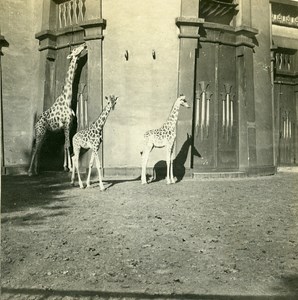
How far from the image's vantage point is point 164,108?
10344mm

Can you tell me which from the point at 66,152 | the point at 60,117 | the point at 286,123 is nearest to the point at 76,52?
the point at 60,117

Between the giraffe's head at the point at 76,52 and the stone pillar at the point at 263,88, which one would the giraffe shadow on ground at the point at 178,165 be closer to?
the stone pillar at the point at 263,88

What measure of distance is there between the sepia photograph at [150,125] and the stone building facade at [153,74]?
0.11 feet

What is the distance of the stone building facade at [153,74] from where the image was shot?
34.0 ft

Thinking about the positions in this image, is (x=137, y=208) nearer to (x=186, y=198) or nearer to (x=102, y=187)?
(x=186, y=198)

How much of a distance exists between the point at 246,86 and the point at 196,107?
71.2 inches

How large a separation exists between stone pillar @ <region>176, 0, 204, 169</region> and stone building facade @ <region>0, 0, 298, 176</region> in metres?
0.03

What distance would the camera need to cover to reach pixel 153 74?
10359mm

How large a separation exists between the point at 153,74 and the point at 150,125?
1373mm

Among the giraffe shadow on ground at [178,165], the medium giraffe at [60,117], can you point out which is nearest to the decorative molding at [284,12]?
the giraffe shadow on ground at [178,165]

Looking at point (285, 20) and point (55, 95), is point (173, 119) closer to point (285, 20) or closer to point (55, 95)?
point (55, 95)

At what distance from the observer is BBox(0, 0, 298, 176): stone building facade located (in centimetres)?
1035

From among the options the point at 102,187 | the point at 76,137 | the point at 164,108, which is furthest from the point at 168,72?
the point at 102,187

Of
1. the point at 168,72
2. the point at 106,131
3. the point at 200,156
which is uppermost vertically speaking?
the point at 168,72
